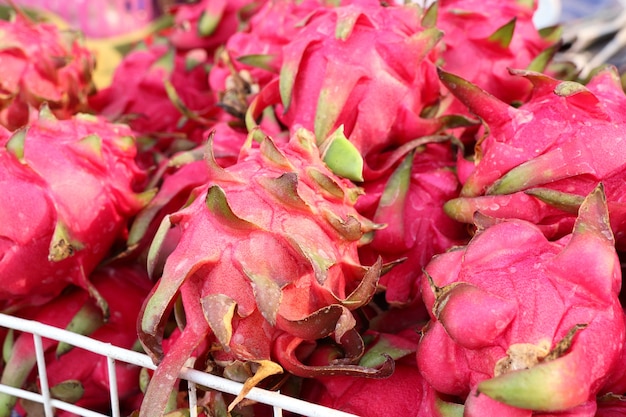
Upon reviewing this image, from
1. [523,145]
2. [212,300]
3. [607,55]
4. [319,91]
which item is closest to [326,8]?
[319,91]

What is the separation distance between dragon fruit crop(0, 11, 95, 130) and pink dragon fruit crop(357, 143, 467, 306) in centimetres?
44

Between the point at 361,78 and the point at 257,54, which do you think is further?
the point at 257,54

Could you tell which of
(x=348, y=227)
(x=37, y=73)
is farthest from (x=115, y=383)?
(x=37, y=73)

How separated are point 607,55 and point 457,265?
3.43ft

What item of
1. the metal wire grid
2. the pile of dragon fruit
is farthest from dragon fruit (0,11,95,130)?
the metal wire grid

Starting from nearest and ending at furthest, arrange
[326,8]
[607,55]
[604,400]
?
[604,400] → [326,8] → [607,55]

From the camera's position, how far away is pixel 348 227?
552 millimetres

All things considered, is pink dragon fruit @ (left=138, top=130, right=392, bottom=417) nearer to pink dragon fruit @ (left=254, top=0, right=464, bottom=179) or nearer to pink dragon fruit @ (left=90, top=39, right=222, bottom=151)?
pink dragon fruit @ (left=254, top=0, right=464, bottom=179)

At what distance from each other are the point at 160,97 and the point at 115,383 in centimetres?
51

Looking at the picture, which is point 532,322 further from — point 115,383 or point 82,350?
point 82,350

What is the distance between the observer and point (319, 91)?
68 centimetres

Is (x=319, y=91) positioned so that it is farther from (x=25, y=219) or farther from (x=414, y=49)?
(x=25, y=219)

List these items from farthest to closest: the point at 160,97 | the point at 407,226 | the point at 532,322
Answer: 1. the point at 160,97
2. the point at 407,226
3. the point at 532,322

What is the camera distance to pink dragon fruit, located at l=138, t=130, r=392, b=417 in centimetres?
52
